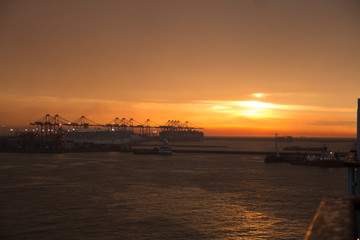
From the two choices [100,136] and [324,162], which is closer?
[324,162]

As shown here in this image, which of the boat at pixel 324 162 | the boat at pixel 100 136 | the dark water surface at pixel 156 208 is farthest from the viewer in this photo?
the boat at pixel 100 136

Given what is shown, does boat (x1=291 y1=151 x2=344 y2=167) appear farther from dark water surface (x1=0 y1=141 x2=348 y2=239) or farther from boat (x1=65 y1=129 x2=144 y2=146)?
boat (x1=65 y1=129 x2=144 y2=146)

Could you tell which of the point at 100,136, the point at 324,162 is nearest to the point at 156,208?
the point at 324,162

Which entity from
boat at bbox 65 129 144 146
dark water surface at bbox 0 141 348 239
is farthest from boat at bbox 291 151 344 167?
boat at bbox 65 129 144 146

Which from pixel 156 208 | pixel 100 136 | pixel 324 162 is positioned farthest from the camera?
pixel 100 136

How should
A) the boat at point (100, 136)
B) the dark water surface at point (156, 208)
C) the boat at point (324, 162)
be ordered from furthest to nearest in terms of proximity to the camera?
the boat at point (100, 136), the boat at point (324, 162), the dark water surface at point (156, 208)

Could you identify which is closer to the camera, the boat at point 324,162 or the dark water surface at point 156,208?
the dark water surface at point 156,208

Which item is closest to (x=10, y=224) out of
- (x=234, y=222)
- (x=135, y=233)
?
(x=135, y=233)

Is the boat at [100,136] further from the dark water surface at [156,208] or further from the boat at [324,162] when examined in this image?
the dark water surface at [156,208]

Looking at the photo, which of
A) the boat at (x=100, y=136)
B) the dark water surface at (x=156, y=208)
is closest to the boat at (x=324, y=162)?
the dark water surface at (x=156, y=208)

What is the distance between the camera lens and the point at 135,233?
16547 millimetres

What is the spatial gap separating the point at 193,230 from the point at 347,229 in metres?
16.7

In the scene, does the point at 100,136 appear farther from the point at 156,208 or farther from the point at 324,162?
the point at 156,208

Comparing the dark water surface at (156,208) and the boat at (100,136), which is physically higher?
the boat at (100,136)
